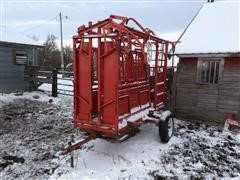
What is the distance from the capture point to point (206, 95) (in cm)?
837

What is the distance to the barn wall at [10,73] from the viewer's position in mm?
12883

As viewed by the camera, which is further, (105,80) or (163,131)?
(163,131)

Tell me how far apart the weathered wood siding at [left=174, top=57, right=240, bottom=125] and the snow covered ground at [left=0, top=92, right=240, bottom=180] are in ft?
2.08

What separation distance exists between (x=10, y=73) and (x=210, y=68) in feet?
36.1

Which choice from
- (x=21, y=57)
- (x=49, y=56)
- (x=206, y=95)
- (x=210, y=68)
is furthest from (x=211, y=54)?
(x=49, y=56)

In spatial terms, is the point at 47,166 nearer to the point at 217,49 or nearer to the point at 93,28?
the point at 93,28

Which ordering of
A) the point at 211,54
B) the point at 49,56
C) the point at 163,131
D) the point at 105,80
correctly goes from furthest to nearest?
the point at 49,56 < the point at 211,54 < the point at 163,131 < the point at 105,80

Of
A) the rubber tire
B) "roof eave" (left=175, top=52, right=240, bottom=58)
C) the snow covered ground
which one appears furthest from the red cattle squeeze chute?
"roof eave" (left=175, top=52, right=240, bottom=58)

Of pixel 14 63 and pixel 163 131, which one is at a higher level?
pixel 14 63

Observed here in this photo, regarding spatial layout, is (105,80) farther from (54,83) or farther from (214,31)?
(54,83)

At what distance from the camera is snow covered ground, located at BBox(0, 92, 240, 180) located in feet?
15.6

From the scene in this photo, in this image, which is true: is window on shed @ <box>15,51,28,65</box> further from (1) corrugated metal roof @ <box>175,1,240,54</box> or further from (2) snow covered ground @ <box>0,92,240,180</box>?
(1) corrugated metal roof @ <box>175,1,240,54</box>

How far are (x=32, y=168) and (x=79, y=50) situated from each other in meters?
2.82

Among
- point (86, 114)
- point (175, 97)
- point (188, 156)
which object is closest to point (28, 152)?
point (86, 114)
